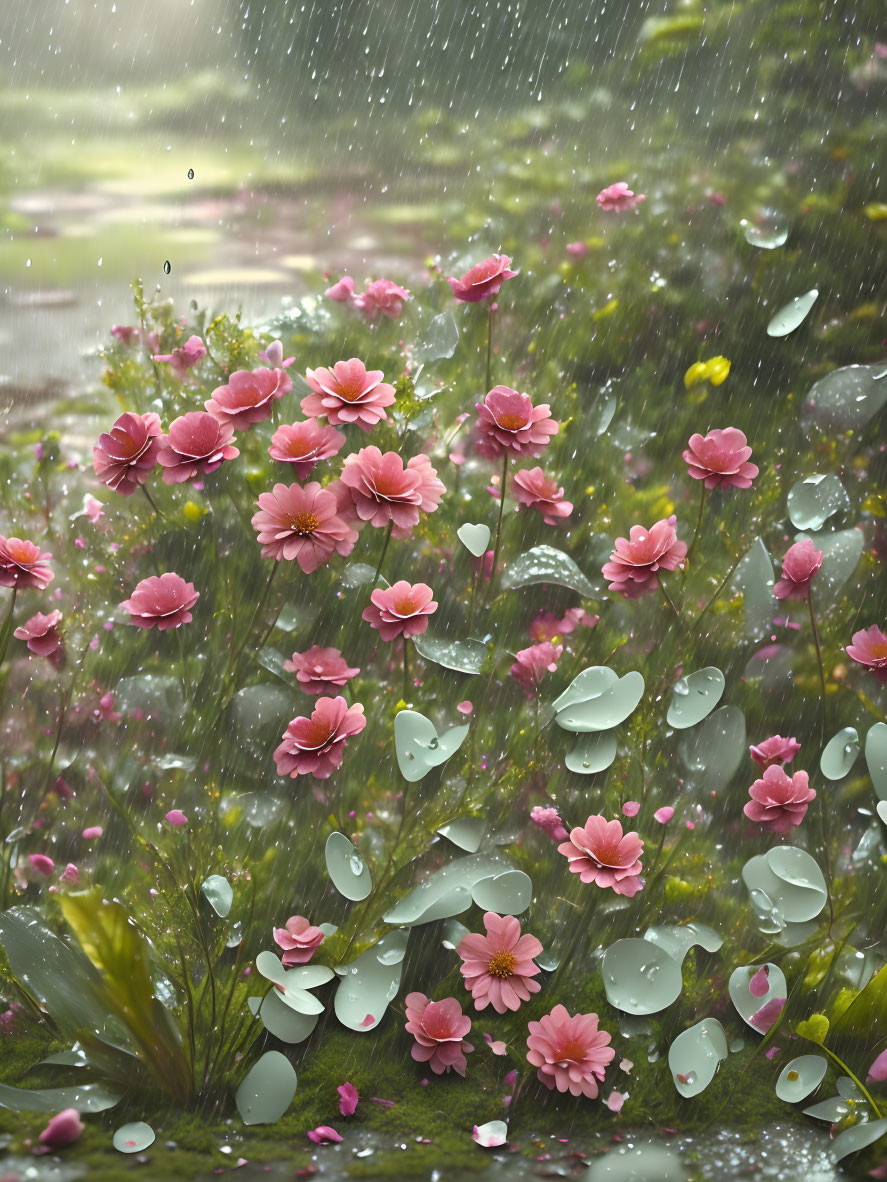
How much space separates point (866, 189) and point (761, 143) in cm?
14

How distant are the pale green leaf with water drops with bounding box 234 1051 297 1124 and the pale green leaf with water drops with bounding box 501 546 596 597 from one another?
0.53 m

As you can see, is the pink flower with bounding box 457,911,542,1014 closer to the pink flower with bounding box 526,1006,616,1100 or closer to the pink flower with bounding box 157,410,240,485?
the pink flower with bounding box 526,1006,616,1100

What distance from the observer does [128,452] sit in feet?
3.03

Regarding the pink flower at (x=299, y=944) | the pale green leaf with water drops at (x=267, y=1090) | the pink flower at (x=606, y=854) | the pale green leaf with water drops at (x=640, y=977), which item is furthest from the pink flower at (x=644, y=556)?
the pale green leaf with water drops at (x=267, y=1090)

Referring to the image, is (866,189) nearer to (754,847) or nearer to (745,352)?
(745,352)

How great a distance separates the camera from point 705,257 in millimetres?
1077

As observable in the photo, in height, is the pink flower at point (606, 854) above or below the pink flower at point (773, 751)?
below

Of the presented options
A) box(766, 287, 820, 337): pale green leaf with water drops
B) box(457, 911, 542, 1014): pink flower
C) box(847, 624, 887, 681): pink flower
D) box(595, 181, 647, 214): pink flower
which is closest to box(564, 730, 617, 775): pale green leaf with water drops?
box(457, 911, 542, 1014): pink flower

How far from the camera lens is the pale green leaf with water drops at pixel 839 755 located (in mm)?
1000

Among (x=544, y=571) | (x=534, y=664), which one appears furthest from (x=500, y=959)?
(x=544, y=571)

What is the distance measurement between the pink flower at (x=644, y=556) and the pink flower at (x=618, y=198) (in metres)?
0.39

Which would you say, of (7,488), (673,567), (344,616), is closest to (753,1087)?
(673,567)

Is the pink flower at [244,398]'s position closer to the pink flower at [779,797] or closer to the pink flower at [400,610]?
the pink flower at [400,610]

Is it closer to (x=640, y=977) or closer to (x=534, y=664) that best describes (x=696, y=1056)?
(x=640, y=977)
